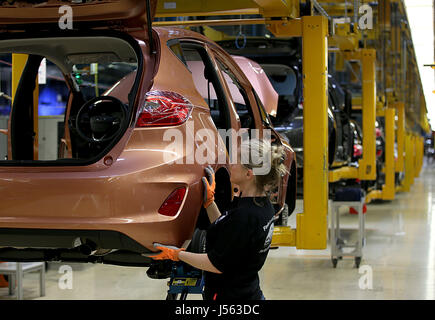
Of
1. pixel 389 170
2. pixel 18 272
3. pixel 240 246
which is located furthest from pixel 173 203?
pixel 389 170

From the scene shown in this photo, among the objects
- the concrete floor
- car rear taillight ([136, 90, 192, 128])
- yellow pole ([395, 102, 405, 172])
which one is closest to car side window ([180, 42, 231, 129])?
car rear taillight ([136, 90, 192, 128])

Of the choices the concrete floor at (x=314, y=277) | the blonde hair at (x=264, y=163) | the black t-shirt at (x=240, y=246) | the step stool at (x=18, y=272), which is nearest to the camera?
the black t-shirt at (x=240, y=246)

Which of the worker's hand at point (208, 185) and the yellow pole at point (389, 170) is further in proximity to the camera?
the yellow pole at point (389, 170)

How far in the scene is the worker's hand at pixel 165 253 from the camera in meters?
2.94

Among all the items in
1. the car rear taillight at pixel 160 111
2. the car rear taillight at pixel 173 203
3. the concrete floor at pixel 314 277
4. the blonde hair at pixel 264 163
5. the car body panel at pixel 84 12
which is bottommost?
the concrete floor at pixel 314 277

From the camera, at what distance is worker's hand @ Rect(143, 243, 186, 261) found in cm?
294

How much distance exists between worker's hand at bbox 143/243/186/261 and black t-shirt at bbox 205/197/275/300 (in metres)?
0.19

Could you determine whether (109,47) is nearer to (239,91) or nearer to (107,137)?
(107,137)

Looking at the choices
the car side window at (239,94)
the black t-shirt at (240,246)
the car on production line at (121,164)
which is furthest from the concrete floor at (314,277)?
the black t-shirt at (240,246)

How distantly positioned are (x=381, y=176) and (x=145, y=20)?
1347 centimetres

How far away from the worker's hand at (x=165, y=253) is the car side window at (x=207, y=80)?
3.49 feet

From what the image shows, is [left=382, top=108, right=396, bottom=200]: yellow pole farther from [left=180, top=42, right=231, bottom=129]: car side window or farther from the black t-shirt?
the black t-shirt

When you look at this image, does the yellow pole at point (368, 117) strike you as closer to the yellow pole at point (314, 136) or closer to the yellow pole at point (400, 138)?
the yellow pole at point (314, 136)
